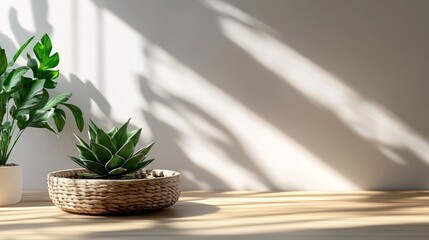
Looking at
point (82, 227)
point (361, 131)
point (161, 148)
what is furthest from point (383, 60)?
point (82, 227)

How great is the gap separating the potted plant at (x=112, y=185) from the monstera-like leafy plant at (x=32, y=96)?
1.05 feet

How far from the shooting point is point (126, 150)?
4.40ft

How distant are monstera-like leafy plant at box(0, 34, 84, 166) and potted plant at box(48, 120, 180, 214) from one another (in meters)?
0.32

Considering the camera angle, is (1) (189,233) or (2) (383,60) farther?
(2) (383,60)

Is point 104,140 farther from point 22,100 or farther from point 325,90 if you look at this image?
point 325,90

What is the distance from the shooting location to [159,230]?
117 centimetres

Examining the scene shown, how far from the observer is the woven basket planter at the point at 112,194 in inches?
50.8

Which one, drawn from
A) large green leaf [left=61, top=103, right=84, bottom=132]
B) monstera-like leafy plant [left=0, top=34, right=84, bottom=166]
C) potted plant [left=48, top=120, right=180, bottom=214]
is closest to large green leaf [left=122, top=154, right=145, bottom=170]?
potted plant [left=48, top=120, right=180, bottom=214]

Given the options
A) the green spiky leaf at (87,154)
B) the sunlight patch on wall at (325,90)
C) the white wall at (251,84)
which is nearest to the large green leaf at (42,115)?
the white wall at (251,84)

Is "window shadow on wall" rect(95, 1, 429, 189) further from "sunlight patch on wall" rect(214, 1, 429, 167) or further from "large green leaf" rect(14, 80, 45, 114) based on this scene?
"large green leaf" rect(14, 80, 45, 114)

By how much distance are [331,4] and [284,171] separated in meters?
0.59

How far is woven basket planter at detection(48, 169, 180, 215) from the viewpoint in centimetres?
129

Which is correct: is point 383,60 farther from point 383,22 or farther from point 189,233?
point 189,233

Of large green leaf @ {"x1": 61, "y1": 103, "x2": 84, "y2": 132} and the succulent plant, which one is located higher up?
large green leaf @ {"x1": 61, "y1": 103, "x2": 84, "y2": 132}
